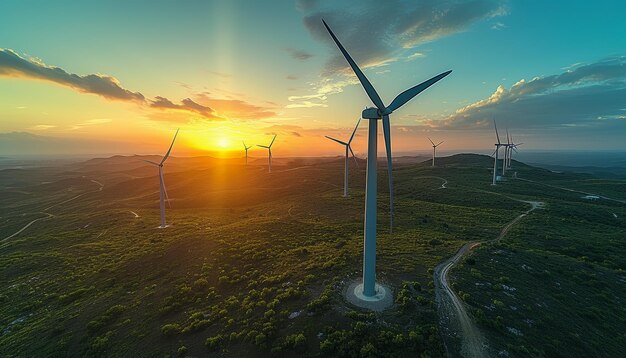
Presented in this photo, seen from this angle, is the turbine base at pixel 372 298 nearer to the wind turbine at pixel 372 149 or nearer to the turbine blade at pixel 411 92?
the wind turbine at pixel 372 149

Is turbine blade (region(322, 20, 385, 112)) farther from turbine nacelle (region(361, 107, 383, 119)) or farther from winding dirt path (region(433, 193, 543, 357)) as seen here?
winding dirt path (region(433, 193, 543, 357))

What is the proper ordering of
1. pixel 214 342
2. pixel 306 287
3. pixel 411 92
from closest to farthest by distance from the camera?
pixel 214 342, pixel 411 92, pixel 306 287

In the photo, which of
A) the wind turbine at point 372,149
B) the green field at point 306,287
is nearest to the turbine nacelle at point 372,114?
the wind turbine at point 372,149

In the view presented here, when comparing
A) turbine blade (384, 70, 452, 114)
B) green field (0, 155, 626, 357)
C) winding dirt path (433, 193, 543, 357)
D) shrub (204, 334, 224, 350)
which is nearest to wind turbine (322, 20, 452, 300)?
turbine blade (384, 70, 452, 114)

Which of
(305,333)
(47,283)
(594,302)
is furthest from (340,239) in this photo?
(47,283)

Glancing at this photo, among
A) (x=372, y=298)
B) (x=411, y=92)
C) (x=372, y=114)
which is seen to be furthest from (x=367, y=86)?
(x=372, y=298)

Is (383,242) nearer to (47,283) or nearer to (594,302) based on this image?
(594,302)

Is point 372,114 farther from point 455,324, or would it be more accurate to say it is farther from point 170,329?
point 170,329
